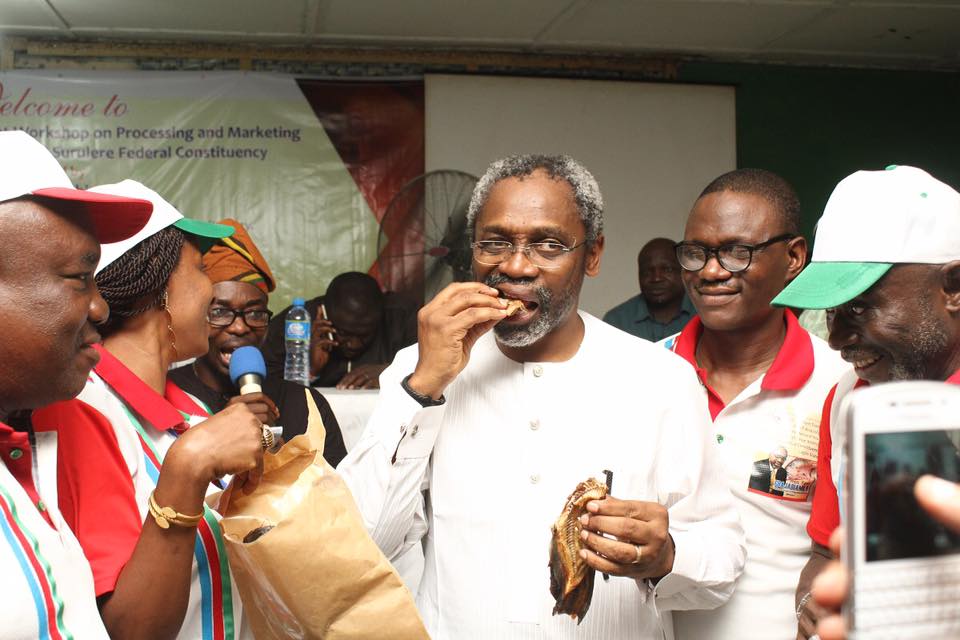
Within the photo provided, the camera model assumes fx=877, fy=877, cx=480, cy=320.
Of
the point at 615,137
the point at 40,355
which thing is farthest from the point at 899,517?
the point at 615,137

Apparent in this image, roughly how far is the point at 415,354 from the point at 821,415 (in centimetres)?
98

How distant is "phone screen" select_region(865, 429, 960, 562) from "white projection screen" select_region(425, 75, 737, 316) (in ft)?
21.3

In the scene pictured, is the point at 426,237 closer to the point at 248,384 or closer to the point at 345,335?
the point at 345,335

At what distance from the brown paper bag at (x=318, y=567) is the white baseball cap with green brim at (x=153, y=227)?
614mm

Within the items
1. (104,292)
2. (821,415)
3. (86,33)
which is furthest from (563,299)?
(86,33)

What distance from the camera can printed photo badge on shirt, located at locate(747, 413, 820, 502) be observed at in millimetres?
2055

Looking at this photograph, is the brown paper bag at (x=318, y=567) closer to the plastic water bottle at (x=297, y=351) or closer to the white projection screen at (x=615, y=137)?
the plastic water bottle at (x=297, y=351)

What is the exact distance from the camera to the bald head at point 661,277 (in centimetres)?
606

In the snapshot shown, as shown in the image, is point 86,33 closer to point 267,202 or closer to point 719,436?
point 267,202

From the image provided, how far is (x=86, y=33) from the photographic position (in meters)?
6.39

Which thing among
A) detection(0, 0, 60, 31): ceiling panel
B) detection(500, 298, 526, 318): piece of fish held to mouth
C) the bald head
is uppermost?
detection(0, 0, 60, 31): ceiling panel

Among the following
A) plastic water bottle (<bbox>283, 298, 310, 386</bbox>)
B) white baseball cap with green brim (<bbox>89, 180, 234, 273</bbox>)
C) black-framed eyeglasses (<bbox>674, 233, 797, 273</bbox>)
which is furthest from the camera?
plastic water bottle (<bbox>283, 298, 310, 386</bbox>)

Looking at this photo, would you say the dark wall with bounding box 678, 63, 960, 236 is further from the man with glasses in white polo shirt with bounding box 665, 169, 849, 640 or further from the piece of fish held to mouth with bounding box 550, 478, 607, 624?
the piece of fish held to mouth with bounding box 550, 478, 607, 624

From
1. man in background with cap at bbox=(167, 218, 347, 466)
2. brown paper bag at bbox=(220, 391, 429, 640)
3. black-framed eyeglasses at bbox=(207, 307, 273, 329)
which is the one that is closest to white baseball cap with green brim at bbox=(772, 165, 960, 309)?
brown paper bag at bbox=(220, 391, 429, 640)
